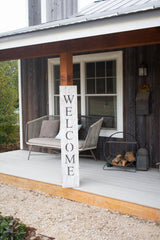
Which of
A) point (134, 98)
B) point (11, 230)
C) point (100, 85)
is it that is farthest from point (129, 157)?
point (11, 230)

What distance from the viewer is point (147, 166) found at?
17.3 feet

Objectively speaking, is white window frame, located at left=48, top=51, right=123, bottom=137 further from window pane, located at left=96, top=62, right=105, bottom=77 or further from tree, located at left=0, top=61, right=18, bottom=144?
tree, located at left=0, top=61, right=18, bottom=144

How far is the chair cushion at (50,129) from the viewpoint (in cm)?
644

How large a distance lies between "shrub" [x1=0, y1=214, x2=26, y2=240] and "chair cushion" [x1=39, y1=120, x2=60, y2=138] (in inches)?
120

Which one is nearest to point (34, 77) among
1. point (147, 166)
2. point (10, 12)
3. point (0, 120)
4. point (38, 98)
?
point (38, 98)

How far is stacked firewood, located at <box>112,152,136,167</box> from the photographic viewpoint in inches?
208

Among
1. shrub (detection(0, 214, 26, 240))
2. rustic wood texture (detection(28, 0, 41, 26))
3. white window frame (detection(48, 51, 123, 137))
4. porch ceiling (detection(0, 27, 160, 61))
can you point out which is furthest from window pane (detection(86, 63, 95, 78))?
shrub (detection(0, 214, 26, 240))

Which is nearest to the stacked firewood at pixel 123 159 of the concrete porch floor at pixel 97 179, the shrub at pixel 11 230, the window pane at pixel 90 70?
the concrete porch floor at pixel 97 179

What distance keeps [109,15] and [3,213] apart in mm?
2688

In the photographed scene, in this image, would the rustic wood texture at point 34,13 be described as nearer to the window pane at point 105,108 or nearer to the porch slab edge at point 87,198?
the window pane at point 105,108

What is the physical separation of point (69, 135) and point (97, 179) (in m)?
0.85

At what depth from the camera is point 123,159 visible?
17.7 ft

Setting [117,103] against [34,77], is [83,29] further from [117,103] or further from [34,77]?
[34,77]

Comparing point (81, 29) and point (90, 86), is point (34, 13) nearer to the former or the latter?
point (90, 86)
